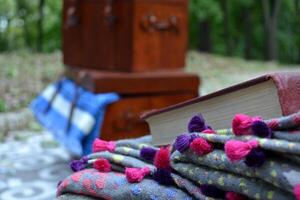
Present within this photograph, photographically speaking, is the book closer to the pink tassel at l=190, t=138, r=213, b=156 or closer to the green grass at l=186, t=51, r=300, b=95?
the pink tassel at l=190, t=138, r=213, b=156

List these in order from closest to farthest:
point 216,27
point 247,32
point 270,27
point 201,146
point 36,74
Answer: point 201,146 < point 36,74 < point 270,27 < point 247,32 < point 216,27

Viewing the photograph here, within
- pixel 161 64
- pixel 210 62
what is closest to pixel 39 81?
pixel 161 64

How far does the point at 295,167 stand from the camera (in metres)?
0.42

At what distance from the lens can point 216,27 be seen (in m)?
13.6

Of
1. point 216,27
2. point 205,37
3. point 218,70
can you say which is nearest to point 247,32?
point 216,27

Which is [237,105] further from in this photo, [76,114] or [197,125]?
[76,114]

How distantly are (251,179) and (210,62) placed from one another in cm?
626

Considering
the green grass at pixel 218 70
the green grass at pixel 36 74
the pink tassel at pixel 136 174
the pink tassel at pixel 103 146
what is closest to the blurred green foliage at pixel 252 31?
the green grass at pixel 218 70

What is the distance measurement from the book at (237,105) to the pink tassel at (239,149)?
0.18 feet

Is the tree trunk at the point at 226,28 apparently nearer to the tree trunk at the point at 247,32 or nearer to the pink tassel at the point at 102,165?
the tree trunk at the point at 247,32

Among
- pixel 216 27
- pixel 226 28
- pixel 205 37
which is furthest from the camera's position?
pixel 216 27

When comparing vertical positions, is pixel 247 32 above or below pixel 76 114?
below

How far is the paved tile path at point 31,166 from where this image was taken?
1604 millimetres

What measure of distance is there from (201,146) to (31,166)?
156 centimetres
